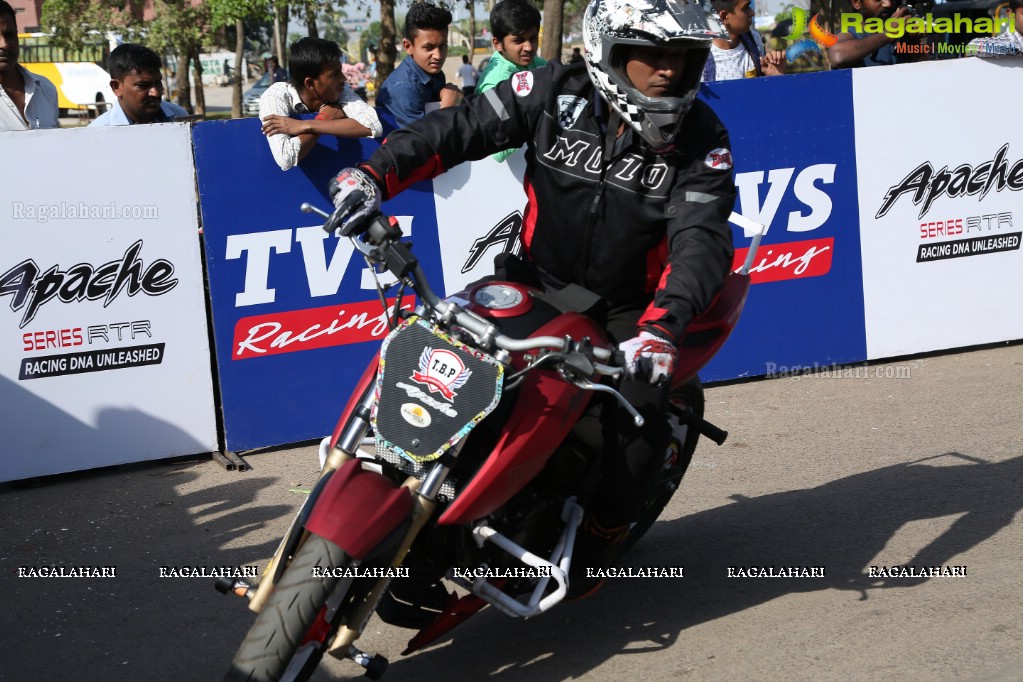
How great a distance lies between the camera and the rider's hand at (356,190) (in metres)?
3.28

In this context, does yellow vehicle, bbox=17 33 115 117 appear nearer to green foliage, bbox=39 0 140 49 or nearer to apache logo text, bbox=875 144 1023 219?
green foliage, bbox=39 0 140 49

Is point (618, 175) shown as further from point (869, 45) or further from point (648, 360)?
point (869, 45)

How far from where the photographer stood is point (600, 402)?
12.3 ft

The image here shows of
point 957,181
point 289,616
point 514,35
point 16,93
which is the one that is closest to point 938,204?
point 957,181

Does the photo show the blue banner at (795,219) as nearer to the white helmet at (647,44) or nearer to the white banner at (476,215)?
the white banner at (476,215)

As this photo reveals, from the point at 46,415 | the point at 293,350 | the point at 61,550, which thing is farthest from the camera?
the point at 293,350

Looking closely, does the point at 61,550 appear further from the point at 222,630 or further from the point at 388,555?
the point at 388,555

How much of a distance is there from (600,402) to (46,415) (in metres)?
3.35

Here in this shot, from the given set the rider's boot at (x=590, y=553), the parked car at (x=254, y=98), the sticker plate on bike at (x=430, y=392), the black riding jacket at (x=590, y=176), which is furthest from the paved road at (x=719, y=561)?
the parked car at (x=254, y=98)

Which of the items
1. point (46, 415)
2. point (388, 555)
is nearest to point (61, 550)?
point (46, 415)

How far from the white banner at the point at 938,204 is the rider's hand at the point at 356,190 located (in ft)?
15.4

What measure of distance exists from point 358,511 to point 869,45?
658 cm

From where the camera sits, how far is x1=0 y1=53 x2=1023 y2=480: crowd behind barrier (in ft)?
19.0

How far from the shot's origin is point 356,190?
11.0 feet
